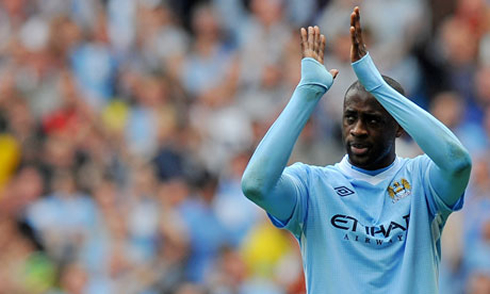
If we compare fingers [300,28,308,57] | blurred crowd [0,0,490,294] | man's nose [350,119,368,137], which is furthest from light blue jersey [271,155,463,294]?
blurred crowd [0,0,490,294]

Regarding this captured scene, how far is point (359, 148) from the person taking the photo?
14.8 feet

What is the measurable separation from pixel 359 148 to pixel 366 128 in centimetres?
9

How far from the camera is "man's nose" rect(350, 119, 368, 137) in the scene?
14.7 ft

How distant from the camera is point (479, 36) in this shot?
404 inches

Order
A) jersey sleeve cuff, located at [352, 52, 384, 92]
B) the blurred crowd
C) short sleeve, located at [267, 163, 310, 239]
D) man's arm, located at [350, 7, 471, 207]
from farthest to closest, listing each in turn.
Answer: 1. the blurred crowd
2. short sleeve, located at [267, 163, 310, 239]
3. jersey sleeve cuff, located at [352, 52, 384, 92]
4. man's arm, located at [350, 7, 471, 207]

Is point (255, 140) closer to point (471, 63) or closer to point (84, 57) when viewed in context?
point (471, 63)

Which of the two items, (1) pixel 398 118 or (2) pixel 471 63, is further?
(2) pixel 471 63

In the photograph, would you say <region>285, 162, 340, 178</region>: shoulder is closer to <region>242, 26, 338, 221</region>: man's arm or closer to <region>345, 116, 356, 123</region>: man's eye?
<region>242, 26, 338, 221</region>: man's arm

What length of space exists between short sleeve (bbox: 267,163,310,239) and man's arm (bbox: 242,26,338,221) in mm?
32

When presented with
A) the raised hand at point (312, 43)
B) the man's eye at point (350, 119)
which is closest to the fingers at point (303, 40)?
the raised hand at point (312, 43)

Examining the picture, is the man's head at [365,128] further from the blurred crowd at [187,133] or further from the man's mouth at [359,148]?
the blurred crowd at [187,133]

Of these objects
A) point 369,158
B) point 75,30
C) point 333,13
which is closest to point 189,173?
point 333,13

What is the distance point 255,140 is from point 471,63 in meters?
2.20

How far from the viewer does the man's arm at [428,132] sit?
14.0 ft
